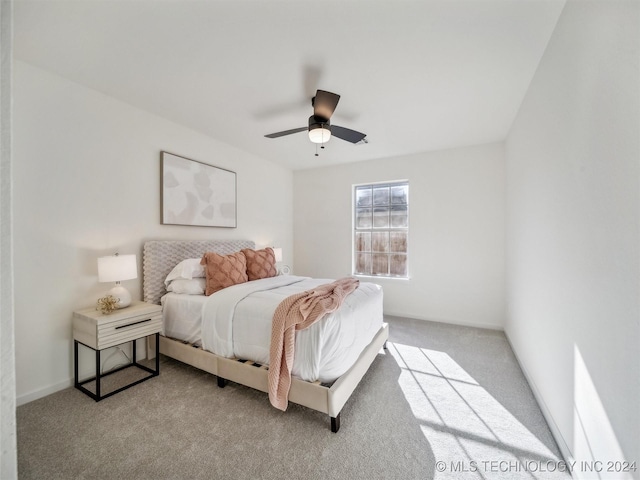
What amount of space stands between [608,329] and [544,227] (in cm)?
102

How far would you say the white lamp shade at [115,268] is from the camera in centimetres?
216

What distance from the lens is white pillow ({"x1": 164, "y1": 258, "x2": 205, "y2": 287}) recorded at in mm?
2718

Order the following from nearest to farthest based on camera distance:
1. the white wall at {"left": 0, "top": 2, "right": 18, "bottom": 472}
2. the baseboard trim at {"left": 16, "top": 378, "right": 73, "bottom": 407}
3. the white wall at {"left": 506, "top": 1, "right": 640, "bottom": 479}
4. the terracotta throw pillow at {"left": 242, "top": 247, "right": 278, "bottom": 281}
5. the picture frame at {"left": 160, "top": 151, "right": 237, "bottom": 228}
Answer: the white wall at {"left": 0, "top": 2, "right": 18, "bottom": 472} → the white wall at {"left": 506, "top": 1, "right": 640, "bottom": 479} → the baseboard trim at {"left": 16, "top": 378, "right": 73, "bottom": 407} → the picture frame at {"left": 160, "top": 151, "right": 237, "bottom": 228} → the terracotta throw pillow at {"left": 242, "top": 247, "right": 278, "bottom": 281}

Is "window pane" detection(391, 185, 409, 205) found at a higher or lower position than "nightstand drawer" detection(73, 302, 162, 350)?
higher

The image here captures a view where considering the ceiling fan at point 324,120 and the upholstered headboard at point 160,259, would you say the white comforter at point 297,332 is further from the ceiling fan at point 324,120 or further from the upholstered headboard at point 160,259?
the ceiling fan at point 324,120

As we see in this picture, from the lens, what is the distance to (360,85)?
2275 millimetres

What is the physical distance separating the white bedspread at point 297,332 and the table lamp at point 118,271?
0.65 meters

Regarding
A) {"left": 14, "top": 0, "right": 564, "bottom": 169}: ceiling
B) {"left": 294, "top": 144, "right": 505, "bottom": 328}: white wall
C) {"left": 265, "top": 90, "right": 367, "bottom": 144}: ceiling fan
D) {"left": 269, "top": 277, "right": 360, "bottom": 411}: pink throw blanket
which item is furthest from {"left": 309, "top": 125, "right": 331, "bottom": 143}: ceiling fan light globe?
{"left": 294, "top": 144, "right": 505, "bottom": 328}: white wall

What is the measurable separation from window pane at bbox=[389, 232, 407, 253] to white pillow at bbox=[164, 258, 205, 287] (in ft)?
9.72

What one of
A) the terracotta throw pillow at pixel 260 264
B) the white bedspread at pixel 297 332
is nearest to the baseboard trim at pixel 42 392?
the white bedspread at pixel 297 332

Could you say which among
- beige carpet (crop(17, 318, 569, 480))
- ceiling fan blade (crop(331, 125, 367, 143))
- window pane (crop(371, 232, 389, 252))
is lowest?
beige carpet (crop(17, 318, 569, 480))

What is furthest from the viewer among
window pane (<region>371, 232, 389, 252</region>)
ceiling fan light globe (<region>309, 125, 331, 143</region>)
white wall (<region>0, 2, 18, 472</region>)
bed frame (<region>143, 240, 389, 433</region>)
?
window pane (<region>371, 232, 389, 252</region>)

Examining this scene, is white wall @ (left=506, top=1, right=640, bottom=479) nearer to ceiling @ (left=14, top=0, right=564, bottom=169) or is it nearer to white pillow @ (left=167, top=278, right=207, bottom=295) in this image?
ceiling @ (left=14, top=0, right=564, bottom=169)

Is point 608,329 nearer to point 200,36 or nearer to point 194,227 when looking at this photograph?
point 200,36
